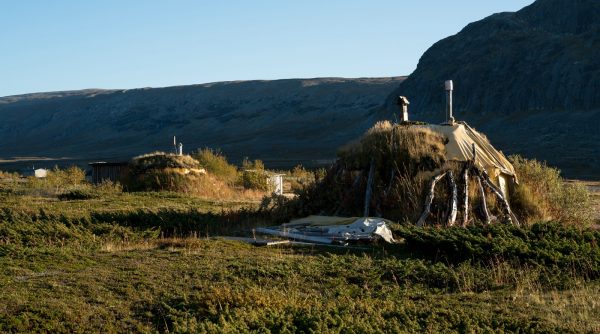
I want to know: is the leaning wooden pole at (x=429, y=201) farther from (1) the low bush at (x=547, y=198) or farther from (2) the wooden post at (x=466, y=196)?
(1) the low bush at (x=547, y=198)

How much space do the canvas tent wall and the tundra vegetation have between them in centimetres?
36

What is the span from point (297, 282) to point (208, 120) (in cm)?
13925

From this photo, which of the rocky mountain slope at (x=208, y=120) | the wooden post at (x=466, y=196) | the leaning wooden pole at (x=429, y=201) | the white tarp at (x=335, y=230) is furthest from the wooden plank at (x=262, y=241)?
the rocky mountain slope at (x=208, y=120)

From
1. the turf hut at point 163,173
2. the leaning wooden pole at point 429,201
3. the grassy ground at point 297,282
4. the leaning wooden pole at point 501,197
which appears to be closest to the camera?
the grassy ground at point 297,282

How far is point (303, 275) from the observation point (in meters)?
11.0

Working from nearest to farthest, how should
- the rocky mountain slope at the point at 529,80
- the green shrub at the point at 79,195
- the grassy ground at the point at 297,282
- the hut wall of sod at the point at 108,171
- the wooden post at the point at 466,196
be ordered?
1. the grassy ground at the point at 297,282
2. the wooden post at the point at 466,196
3. the green shrub at the point at 79,195
4. the hut wall of sod at the point at 108,171
5. the rocky mountain slope at the point at 529,80

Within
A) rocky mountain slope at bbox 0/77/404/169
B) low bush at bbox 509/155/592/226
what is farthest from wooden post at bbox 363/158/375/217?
rocky mountain slope at bbox 0/77/404/169

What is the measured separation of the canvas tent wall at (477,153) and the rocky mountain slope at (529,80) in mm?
46424

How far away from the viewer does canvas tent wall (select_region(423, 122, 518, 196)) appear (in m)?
18.2

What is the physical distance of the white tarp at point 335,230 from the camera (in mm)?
14625

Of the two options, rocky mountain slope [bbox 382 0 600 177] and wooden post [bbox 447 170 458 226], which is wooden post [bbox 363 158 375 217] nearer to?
wooden post [bbox 447 170 458 226]

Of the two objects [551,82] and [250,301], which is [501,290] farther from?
[551,82]

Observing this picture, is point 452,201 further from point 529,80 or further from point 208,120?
point 208,120

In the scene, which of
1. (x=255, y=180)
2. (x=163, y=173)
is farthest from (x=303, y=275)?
(x=255, y=180)
